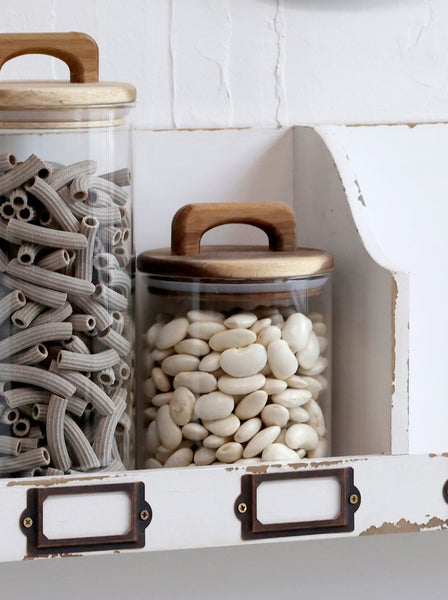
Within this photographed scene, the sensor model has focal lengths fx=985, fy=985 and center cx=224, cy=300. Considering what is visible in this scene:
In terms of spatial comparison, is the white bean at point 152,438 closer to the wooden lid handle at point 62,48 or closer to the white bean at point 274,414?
the white bean at point 274,414

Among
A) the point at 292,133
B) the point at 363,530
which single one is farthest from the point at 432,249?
the point at 363,530

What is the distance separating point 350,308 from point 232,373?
9cm

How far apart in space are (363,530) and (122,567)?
156 mm

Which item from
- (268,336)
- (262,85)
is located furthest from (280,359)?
(262,85)

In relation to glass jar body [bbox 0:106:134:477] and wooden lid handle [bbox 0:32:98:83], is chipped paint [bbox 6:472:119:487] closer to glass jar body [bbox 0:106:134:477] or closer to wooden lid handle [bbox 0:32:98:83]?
glass jar body [bbox 0:106:134:477]

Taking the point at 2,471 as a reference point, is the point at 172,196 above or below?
above

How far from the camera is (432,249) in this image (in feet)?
2.02

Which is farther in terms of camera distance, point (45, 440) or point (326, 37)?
point (326, 37)

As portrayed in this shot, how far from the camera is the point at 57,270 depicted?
1.49 ft

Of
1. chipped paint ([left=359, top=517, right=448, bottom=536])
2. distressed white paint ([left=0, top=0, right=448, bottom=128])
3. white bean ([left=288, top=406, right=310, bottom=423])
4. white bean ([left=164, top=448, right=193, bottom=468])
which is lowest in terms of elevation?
chipped paint ([left=359, top=517, right=448, bottom=536])

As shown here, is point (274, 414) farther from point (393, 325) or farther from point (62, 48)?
point (62, 48)

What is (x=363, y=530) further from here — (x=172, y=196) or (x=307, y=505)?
(x=172, y=196)

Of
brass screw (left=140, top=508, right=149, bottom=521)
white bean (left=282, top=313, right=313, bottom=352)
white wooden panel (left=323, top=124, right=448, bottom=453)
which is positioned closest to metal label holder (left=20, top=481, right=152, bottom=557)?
brass screw (left=140, top=508, right=149, bottom=521)

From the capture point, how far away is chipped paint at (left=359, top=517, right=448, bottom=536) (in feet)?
1.52
